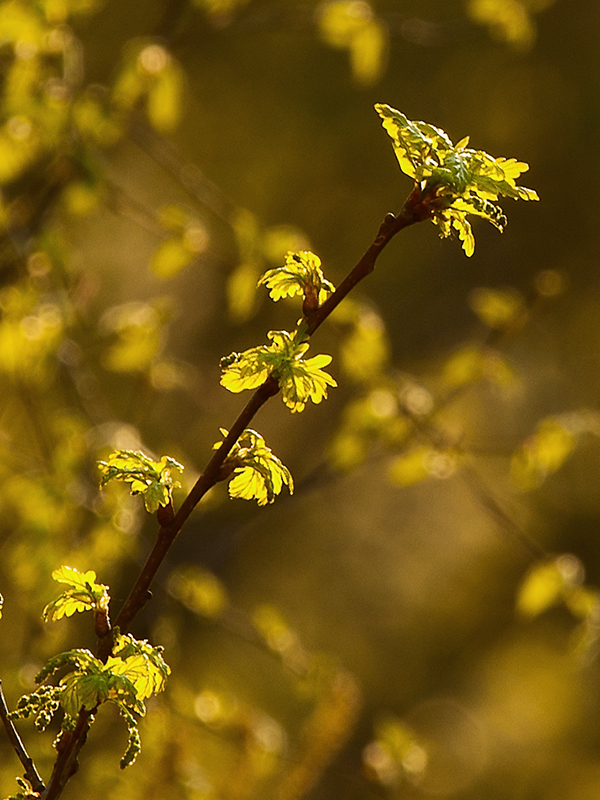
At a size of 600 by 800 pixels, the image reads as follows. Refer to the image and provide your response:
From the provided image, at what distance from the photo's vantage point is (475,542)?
6508 millimetres

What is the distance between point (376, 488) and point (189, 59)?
3206 mm

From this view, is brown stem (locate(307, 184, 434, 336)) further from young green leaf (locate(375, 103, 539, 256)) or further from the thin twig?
the thin twig

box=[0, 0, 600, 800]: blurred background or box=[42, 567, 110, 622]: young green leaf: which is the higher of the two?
box=[0, 0, 600, 800]: blurred background

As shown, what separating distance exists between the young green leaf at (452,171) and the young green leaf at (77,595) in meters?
0.51

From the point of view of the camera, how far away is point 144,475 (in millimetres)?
917

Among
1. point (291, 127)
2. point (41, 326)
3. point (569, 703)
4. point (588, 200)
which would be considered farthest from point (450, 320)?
point (569, 703)

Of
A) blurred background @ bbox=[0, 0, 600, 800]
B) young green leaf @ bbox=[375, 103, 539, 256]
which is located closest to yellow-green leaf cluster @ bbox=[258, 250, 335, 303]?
young green leaf @ bbox=[375, 103, 539, 256]

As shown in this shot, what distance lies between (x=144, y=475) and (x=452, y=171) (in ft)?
1.46

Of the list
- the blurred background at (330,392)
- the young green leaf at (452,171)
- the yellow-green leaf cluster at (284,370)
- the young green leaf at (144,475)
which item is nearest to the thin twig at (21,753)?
the young green leaf at (144,475)

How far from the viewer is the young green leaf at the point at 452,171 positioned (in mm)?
814

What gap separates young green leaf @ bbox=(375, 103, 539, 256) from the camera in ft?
2.67

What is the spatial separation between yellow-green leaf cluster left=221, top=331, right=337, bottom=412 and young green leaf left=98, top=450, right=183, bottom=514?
12 centimetres

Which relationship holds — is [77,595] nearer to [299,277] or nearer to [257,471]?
[257,471]

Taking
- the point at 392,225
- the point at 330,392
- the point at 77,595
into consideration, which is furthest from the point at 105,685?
the point at 330,392
